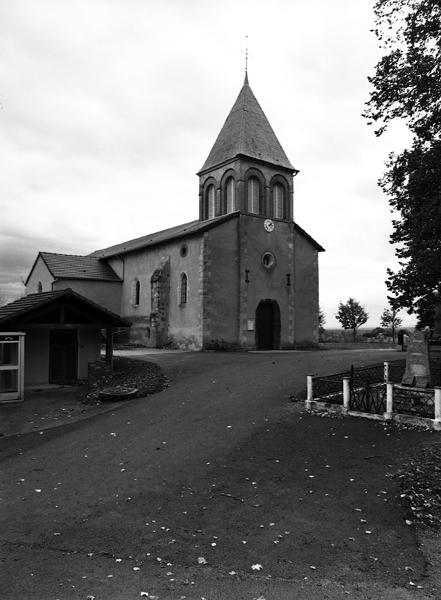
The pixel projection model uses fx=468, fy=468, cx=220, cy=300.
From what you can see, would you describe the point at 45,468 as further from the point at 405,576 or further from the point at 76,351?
the point at 76,351

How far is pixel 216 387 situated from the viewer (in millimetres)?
13922

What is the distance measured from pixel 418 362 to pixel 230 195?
58.2 feet

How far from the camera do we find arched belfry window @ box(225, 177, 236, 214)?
27.2 m

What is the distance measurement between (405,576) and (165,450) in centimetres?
498

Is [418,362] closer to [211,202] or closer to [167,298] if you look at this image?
[167,298]

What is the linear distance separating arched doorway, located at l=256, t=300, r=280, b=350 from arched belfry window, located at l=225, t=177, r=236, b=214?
581 cm

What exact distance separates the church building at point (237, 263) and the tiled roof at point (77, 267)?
86 cm

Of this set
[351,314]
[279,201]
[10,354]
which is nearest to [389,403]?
[10,354]

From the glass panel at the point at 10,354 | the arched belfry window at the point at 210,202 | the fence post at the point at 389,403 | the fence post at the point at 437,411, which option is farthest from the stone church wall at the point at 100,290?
the fence post at the point at 437,411

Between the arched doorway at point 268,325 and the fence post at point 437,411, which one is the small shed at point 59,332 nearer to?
the fence post at point 437,411

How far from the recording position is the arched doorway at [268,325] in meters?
27.2

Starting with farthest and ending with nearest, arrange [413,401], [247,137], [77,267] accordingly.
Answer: [77,267], [247,137], [413,401]

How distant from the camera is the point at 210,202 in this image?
29.1 m

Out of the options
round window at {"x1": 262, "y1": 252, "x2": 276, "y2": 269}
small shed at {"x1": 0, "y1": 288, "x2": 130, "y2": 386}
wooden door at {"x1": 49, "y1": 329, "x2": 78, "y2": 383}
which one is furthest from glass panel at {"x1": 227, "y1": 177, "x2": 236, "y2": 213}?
wooden door at {"x1": 49, "y1": 329, "x2": 78, "y2": 383}
